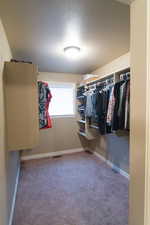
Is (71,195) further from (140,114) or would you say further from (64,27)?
(64,27)

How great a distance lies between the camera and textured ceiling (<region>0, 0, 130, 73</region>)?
1.36 m

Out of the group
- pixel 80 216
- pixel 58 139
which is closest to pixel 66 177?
Result: pixel 80 216

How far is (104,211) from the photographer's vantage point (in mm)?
1747

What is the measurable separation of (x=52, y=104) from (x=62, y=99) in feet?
1.07

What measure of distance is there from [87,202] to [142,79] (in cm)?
183

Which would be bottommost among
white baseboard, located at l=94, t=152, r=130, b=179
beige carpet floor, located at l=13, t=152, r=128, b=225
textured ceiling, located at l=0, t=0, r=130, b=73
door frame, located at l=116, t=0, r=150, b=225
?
beige carpet floor, located at l=13, t=152, r=128, b=225

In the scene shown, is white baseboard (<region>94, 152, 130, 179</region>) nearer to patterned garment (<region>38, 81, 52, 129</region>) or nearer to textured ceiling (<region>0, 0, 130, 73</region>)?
patterned garment (<region>38, 81, 52, 129</region>)

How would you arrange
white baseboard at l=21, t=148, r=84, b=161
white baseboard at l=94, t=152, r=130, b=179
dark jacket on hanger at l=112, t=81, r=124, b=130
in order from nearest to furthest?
dark jacket on hanger at l=112, t=81, r=124, b=130 → white baseboard at l=94, t=152, r=130, b=179 → white baseboard at l=21, t=148, r=84, b=161

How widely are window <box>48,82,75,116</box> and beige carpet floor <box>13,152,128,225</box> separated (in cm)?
137

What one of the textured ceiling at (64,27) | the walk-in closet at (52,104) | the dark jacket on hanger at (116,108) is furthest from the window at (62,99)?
the dark jacket on hanger at (116,108)

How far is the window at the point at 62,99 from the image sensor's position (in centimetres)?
372

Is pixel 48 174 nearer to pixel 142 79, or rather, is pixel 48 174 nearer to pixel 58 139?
pixel 58 139

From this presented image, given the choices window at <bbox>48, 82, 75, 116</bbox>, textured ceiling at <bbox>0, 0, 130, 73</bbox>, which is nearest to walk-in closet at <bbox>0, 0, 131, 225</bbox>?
textured ceiling at <bbox>0, 0, 130, 73</bbox>

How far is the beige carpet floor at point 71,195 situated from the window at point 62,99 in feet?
4.50
